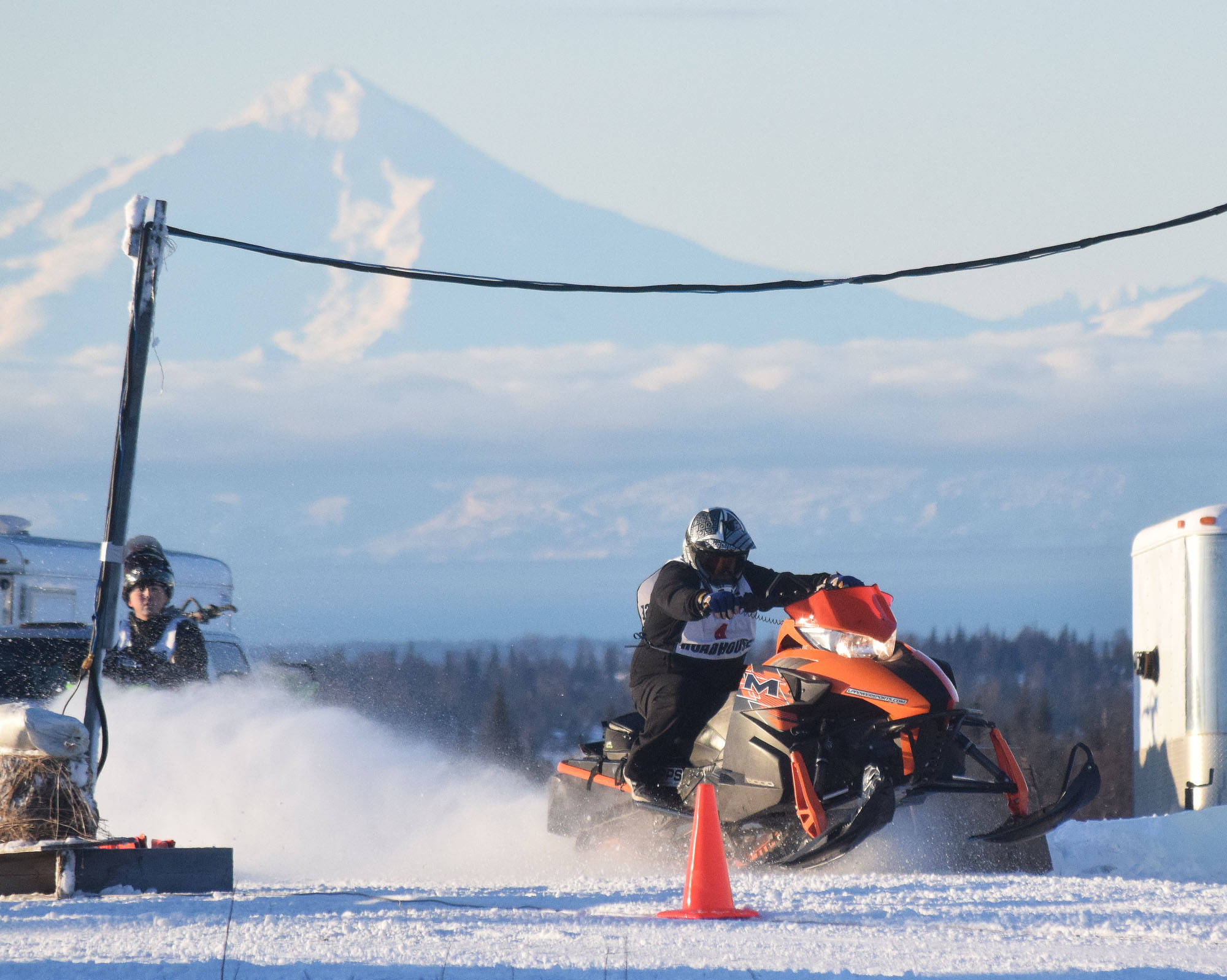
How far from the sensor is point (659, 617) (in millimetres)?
8273

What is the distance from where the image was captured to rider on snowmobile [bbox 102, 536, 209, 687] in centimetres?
1174

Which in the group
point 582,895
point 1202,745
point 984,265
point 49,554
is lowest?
point 582,895

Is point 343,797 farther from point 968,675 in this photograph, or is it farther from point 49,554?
point 968,675

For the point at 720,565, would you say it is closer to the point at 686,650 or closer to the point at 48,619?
the point at 686,650

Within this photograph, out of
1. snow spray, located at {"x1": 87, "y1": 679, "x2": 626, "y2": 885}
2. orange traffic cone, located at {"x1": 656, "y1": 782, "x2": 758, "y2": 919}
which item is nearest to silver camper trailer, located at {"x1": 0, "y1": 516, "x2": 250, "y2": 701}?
snow spray, located at {"x1": 87, "y1": 679, "x2": 626, "y2": 885}

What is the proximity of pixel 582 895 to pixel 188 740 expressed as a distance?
18.4 feet

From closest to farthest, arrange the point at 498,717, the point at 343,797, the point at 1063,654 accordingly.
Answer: the point at 343,797 < the point at 498,717 < the point at 1063,654

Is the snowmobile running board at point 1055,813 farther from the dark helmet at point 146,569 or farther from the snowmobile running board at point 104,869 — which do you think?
the dark helmet at point 146,569

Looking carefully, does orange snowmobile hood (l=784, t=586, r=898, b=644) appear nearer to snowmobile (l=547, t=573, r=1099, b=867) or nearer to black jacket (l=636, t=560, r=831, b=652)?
snowmobile (l=547, t=573, r=1099, b=867)

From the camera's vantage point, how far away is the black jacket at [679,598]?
7.71m

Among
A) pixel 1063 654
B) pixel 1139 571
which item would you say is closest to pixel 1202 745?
pixel 1139 571

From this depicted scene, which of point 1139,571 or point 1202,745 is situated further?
point 1139,571

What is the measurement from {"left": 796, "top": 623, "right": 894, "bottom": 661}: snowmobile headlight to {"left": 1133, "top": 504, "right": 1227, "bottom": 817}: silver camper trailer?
14.0 ft

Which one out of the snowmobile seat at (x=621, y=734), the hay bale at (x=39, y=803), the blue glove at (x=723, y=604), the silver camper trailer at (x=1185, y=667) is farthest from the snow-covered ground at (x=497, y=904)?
the blue glove at (x=723, y=604)
